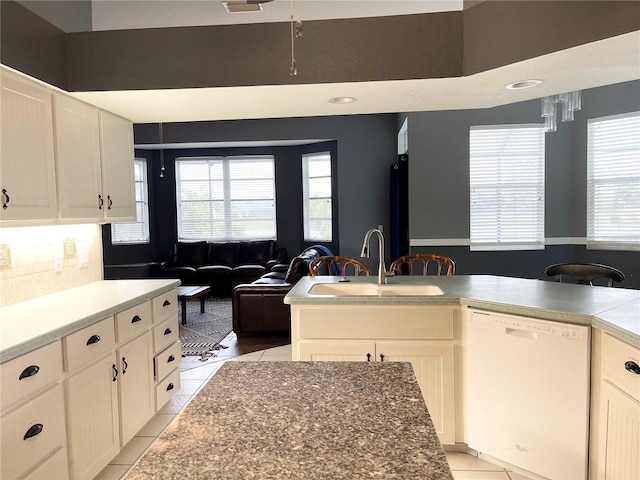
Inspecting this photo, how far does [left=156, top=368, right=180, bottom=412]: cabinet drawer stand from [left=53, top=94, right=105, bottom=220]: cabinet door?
1202 mm

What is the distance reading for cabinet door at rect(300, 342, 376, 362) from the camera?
240 cm

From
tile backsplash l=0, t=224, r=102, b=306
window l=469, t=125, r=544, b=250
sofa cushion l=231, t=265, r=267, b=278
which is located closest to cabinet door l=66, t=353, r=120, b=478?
tile backsplash l=0, t=224, r=102, b=306

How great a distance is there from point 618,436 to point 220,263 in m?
6.91

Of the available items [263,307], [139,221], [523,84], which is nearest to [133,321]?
[263,307]

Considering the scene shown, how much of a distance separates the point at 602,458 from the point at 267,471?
5.77 feet

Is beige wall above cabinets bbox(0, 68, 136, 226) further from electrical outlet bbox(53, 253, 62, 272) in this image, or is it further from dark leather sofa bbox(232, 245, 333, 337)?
dark leather sofa bbox(232, 245, 333, 337)

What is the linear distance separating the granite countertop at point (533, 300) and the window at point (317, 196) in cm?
504

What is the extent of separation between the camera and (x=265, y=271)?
7500mm

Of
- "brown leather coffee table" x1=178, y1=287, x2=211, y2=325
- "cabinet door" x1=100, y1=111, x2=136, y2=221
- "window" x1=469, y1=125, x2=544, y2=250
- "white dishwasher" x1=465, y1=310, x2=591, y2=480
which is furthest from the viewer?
"window" x1=469, y1=125, x2=544, y2=250

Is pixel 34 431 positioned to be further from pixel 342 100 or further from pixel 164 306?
pixel 342 100

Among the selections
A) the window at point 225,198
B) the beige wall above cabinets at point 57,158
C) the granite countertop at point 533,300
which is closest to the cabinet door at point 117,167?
the beige wall above cabinets at point 57,158

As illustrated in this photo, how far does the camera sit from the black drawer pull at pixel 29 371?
5.44ft

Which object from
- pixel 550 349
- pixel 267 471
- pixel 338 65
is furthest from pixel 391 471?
pixel 338 65

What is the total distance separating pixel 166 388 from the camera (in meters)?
2.99
